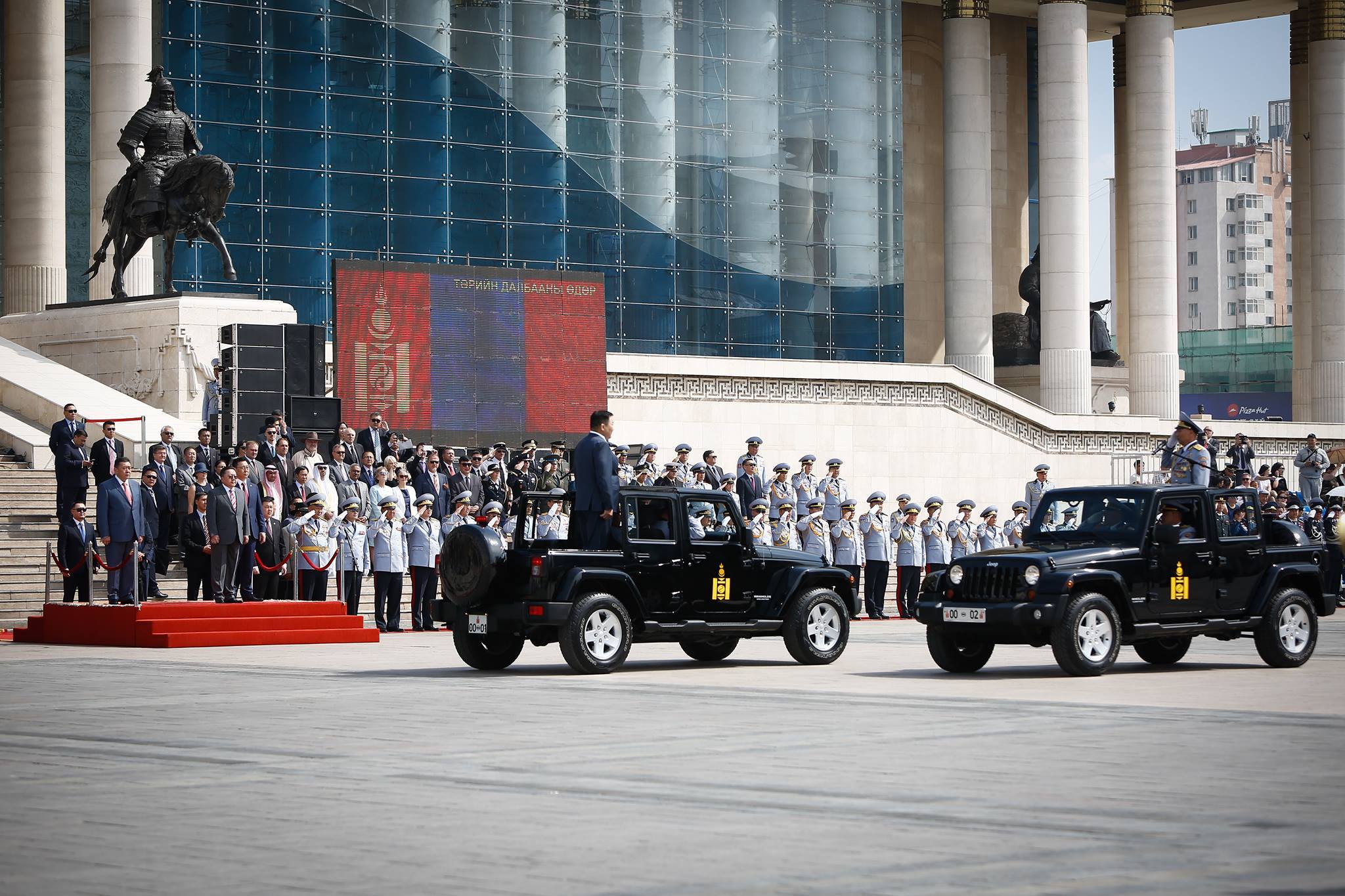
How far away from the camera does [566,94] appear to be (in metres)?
53.4

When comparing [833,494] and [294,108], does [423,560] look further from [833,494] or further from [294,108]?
[294,108]

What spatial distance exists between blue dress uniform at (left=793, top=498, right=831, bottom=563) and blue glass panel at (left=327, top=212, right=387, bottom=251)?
2267 centimetres

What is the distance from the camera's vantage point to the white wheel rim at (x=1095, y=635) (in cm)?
1745

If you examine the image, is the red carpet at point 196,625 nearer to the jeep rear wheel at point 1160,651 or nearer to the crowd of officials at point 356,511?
the crowd of officials at point 356,511

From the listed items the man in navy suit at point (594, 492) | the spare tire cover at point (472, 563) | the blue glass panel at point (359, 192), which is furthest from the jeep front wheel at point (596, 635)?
the blue glass panel at point (359, 192)

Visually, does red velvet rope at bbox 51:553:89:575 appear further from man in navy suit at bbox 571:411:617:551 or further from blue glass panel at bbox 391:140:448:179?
blue glass panel at bbox 391:140:448:179

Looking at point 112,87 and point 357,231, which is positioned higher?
point 112,87

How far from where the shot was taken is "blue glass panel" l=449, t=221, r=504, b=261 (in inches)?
2047

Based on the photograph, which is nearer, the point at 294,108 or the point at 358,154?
the point at 294,108

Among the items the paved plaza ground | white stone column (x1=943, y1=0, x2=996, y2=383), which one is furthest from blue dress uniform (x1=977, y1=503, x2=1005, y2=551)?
white stone column (x1=943, y1=0, x2=996, y2=383)

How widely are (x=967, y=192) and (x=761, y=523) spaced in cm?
3079

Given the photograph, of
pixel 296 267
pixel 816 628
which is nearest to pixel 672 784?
pixel 816 628

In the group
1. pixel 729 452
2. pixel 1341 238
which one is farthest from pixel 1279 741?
pixel 1341 238

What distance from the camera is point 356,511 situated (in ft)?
86.3
